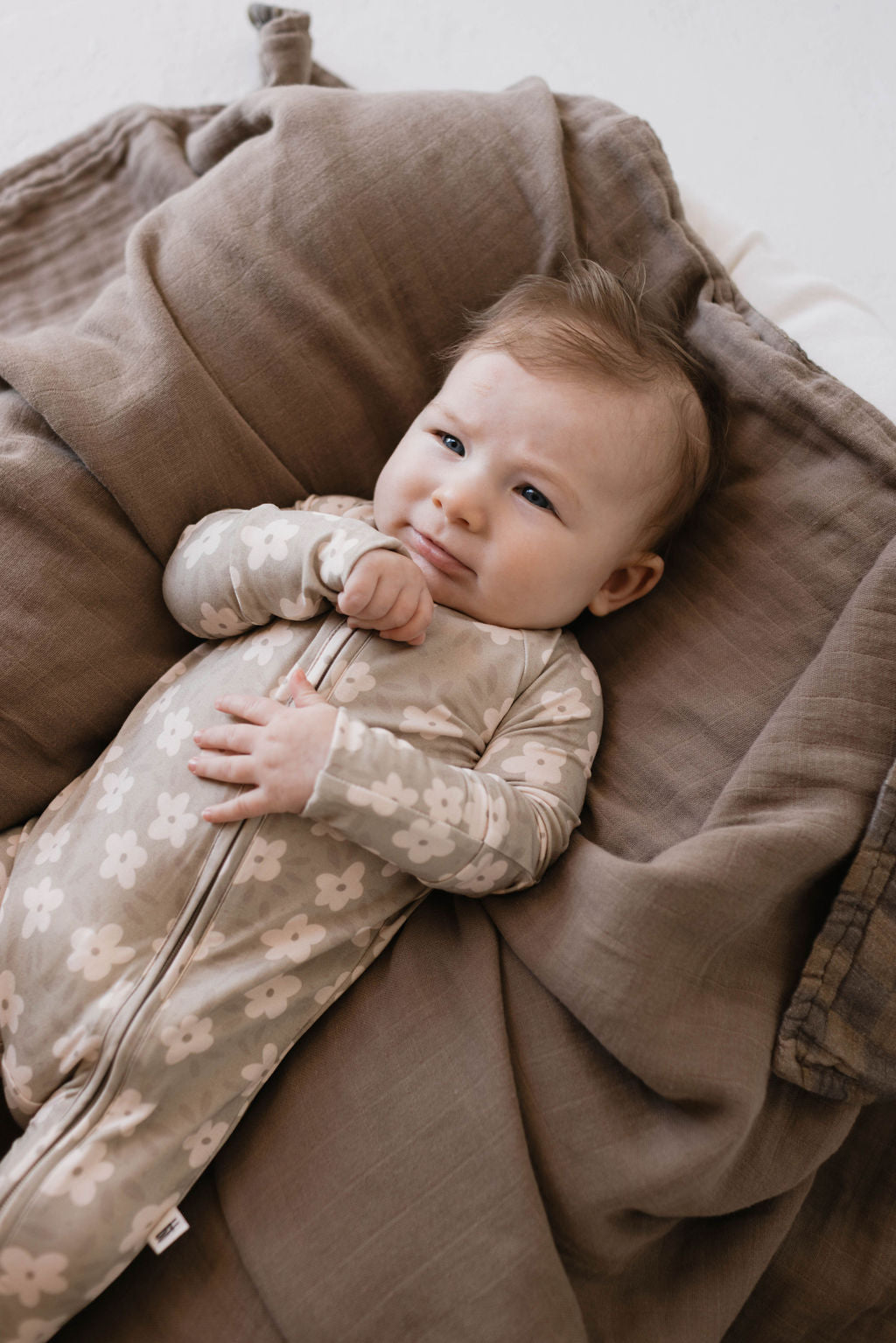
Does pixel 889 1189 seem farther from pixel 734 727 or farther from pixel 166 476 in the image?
pixel 166 476

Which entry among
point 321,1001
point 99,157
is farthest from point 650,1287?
point 99,157

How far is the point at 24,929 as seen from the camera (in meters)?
1.07

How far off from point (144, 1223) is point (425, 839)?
45 cm

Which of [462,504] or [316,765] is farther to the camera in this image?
[462,504]

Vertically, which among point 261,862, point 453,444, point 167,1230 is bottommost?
point 167,1230

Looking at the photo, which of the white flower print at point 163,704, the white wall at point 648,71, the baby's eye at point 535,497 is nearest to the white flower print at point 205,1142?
the white flower print at point 163,704

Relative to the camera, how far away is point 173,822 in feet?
3.51

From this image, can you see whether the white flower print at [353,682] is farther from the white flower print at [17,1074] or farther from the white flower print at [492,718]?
the white flower print at [17,1074]

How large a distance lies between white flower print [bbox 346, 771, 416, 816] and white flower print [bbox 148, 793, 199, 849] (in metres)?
0.19

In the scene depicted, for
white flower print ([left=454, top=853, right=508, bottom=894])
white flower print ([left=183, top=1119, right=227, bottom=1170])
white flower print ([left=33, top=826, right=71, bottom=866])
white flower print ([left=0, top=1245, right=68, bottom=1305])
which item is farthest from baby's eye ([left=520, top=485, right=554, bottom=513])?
white flower print ([left=0, top=1245, right=68, bottom=1305])

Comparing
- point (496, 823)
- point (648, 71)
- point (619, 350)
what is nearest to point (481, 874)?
point (496, 823)

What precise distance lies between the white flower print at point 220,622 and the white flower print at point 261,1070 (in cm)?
Answer: 47

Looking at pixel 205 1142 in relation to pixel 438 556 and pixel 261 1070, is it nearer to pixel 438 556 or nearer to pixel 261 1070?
pixel 261 1070

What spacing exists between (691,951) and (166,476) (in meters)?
0.80
